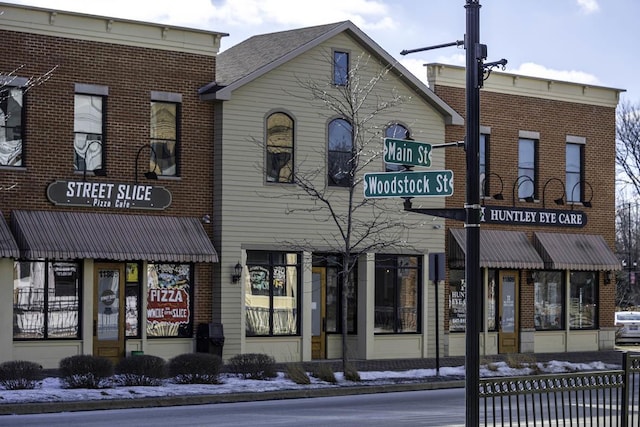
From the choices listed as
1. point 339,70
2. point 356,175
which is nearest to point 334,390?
point 356,175

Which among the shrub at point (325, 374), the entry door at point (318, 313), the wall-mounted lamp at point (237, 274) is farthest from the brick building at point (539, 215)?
the shrub at point (325, 374)

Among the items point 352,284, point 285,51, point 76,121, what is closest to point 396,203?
point 352,284

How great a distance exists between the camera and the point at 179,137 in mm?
29344

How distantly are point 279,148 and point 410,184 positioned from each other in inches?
716

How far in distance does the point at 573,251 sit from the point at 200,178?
12.9 metres

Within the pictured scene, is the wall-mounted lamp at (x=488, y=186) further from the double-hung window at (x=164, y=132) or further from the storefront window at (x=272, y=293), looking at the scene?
the double-hung window at (x=164, y=132)

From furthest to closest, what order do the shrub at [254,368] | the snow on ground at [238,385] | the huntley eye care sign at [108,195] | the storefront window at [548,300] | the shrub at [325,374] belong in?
the storefront window at [548,300] < the huntley eye care sign at [108,195] < the shrub at [325,374] < the shrub at [254,368] < the snow on ground at [238,385]

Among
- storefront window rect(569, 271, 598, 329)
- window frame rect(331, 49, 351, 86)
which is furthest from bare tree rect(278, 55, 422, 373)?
storefront window rect(569, 271, 598, 329)

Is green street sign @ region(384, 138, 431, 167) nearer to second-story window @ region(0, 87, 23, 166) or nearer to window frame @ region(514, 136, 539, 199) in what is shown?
second-story window @ region(0, 87, 23, 166)

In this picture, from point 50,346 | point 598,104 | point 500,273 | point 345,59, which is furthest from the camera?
point 598,104

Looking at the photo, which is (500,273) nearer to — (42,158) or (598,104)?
(598,104)

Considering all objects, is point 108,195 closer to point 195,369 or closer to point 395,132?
point 195,369

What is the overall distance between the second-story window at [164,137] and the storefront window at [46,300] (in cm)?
333

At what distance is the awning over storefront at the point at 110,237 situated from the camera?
26.4 metres
